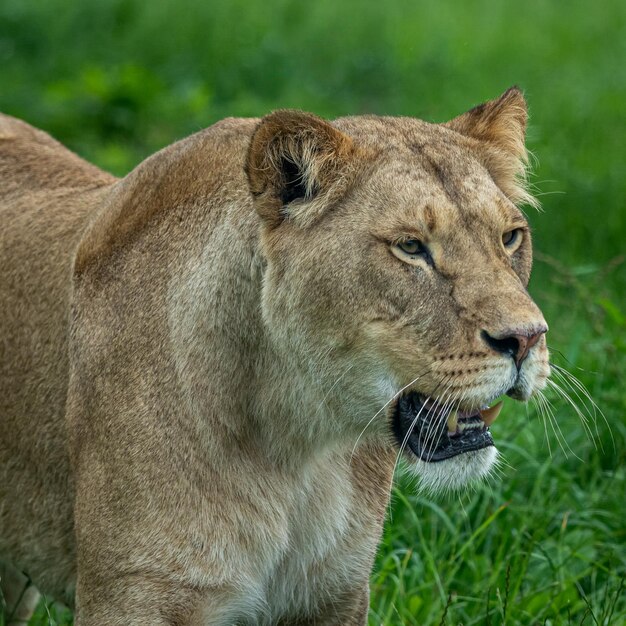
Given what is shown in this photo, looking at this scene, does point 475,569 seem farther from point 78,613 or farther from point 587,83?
point 587,83

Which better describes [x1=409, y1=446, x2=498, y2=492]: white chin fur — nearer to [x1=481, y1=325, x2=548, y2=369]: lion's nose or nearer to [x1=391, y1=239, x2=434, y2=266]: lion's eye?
[x1=481, y1=325, x2=548, y2=369]: lion's nose

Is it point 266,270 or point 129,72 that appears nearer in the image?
point 266,270

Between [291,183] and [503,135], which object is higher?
[503,135]

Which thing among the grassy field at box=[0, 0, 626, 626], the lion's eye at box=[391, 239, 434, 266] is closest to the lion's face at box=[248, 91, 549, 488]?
the lion's eye at box=[391, 239, 434, 266]

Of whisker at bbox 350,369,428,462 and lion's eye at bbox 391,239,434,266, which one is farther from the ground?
lion's eye at bbox 391,239,434,266

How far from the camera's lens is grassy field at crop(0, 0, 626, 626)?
445cm

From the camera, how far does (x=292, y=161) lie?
328cm

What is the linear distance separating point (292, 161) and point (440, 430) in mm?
735

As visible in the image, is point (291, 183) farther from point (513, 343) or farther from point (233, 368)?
point (513, 343)

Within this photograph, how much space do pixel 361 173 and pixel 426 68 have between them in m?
8.32

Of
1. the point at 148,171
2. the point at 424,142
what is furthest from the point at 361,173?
the point at 148,171

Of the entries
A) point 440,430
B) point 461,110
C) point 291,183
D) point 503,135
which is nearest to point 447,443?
point 440,430

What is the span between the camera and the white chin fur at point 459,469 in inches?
130

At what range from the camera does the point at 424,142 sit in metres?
3.44
